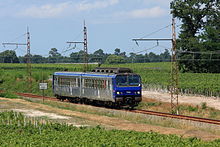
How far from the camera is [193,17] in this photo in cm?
9069

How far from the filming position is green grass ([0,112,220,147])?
75.8 feet

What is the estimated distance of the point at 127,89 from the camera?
41.5m

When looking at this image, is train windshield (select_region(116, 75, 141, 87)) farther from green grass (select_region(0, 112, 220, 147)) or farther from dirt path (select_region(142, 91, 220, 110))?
green grass (select_region(0, 112, 220, 147))

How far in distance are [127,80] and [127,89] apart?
0.79m

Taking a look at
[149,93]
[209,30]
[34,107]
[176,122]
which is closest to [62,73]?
[34,107]

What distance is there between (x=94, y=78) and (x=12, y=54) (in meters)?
135

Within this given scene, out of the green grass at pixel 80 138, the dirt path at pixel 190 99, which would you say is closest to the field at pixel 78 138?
the green grass at pixel 80 138

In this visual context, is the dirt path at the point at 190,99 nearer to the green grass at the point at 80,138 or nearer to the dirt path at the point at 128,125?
the dirt path at the point at 128,125

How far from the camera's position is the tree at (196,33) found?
8638 centimetres

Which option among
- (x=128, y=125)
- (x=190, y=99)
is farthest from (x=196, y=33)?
(x=128, y=125)

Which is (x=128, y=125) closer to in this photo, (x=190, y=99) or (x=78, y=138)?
(x=78, y=138)

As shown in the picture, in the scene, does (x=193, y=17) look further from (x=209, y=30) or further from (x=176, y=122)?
(x=176, y=122)

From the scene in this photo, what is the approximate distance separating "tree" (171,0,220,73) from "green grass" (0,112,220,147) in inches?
2313

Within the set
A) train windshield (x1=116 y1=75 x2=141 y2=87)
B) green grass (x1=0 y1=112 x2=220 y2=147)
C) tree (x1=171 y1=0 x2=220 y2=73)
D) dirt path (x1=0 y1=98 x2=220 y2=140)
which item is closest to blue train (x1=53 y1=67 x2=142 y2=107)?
train windshield (x1=116 y1=75 x2=141 y2=87)
